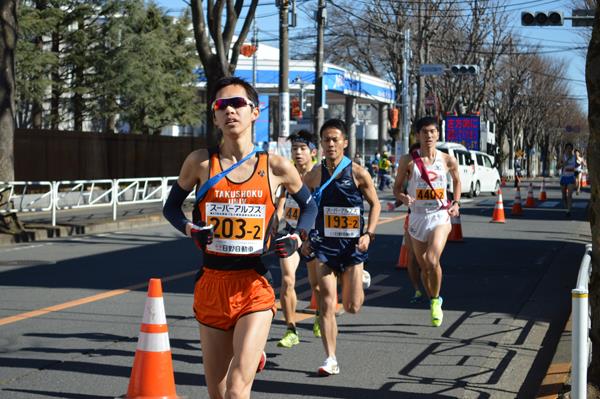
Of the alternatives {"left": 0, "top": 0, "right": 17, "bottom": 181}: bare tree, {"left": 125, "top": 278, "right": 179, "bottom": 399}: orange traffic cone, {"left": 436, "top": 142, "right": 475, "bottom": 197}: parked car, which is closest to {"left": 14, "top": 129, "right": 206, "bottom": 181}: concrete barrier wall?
{"left": 0, "top": 0, "right": 17, "bottom": 181}: bare tree

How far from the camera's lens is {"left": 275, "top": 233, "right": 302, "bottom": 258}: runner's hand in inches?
203

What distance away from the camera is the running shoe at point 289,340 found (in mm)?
8523

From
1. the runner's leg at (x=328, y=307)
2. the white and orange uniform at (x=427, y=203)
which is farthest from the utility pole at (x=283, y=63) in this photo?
the runner's leg at (x=328, y=307)

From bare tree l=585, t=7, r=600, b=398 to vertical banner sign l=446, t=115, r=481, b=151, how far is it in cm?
4712

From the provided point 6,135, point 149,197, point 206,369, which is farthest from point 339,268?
point 149,197

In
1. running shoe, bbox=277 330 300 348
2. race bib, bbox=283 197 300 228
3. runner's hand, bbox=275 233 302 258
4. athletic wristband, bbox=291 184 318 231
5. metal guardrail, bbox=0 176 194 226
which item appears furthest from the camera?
metal guardrail, bbox=0 176 194 226

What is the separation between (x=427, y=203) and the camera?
10156mm

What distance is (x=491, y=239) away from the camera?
65.5 feet

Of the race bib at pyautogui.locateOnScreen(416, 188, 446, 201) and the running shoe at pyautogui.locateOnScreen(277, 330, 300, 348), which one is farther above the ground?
the race bib at pyautogui.locateOnScreen(416, 188, 446, 201)

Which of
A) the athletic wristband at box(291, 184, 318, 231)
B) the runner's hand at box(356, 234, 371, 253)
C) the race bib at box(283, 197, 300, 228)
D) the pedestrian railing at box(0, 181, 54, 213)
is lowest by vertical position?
the pedestrian railing at box(0, 181, 54, 213)

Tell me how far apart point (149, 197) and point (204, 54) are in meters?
4.56

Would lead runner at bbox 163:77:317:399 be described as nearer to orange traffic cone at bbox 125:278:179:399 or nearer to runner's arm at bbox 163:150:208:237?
runner's arm at bbox 163:150:208:237

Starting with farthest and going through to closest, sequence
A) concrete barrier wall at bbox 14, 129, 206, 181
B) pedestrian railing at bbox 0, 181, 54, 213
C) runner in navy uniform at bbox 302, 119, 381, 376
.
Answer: concrete barrier wall at bbox 14, 129, 206, 181 → pedestrian railing at bbox 0, 181, 54, 213 → runner in navy uniform at bbox 302, 119, 381, 376

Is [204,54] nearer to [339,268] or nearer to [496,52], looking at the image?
[339,268]
